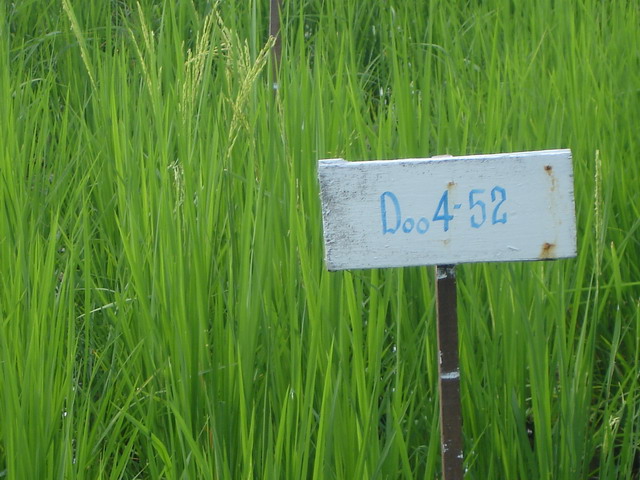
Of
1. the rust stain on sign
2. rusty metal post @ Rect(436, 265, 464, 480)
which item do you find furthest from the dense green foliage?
the rust stain on sign

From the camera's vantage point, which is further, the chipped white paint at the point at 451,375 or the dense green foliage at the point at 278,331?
the dense green foliage at the point at 278,331

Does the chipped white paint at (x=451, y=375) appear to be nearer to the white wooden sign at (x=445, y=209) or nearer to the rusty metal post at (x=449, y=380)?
the rusty metal post at (x=449, y=380)

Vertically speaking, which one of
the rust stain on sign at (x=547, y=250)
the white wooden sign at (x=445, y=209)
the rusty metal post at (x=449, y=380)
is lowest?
the rusty metal post at (x=449, y=380)

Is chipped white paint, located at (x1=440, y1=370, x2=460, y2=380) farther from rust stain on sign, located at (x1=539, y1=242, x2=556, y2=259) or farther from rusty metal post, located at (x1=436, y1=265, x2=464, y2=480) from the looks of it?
rust stain on sign, located at (x1=539, y1=242, x2=556, y2=259)

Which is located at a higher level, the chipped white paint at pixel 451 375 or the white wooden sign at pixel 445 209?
the white wooden sign at pixel 445 209

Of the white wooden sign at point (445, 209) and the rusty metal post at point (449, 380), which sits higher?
the white wooden sign at point (445, 209)

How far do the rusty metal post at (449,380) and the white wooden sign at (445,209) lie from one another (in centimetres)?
4

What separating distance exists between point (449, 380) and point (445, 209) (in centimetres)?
18

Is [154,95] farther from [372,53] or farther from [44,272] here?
[372,53]

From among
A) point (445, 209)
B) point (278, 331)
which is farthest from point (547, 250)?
point (278, 331)

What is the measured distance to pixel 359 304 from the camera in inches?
48.6

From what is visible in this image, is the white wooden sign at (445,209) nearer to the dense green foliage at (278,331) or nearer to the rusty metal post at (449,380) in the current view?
the rusty metal post at (449,380)

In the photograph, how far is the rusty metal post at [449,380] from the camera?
978 millimetres

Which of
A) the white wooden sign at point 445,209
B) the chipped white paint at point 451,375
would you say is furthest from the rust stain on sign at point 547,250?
the chipped white paint at point 451,375
